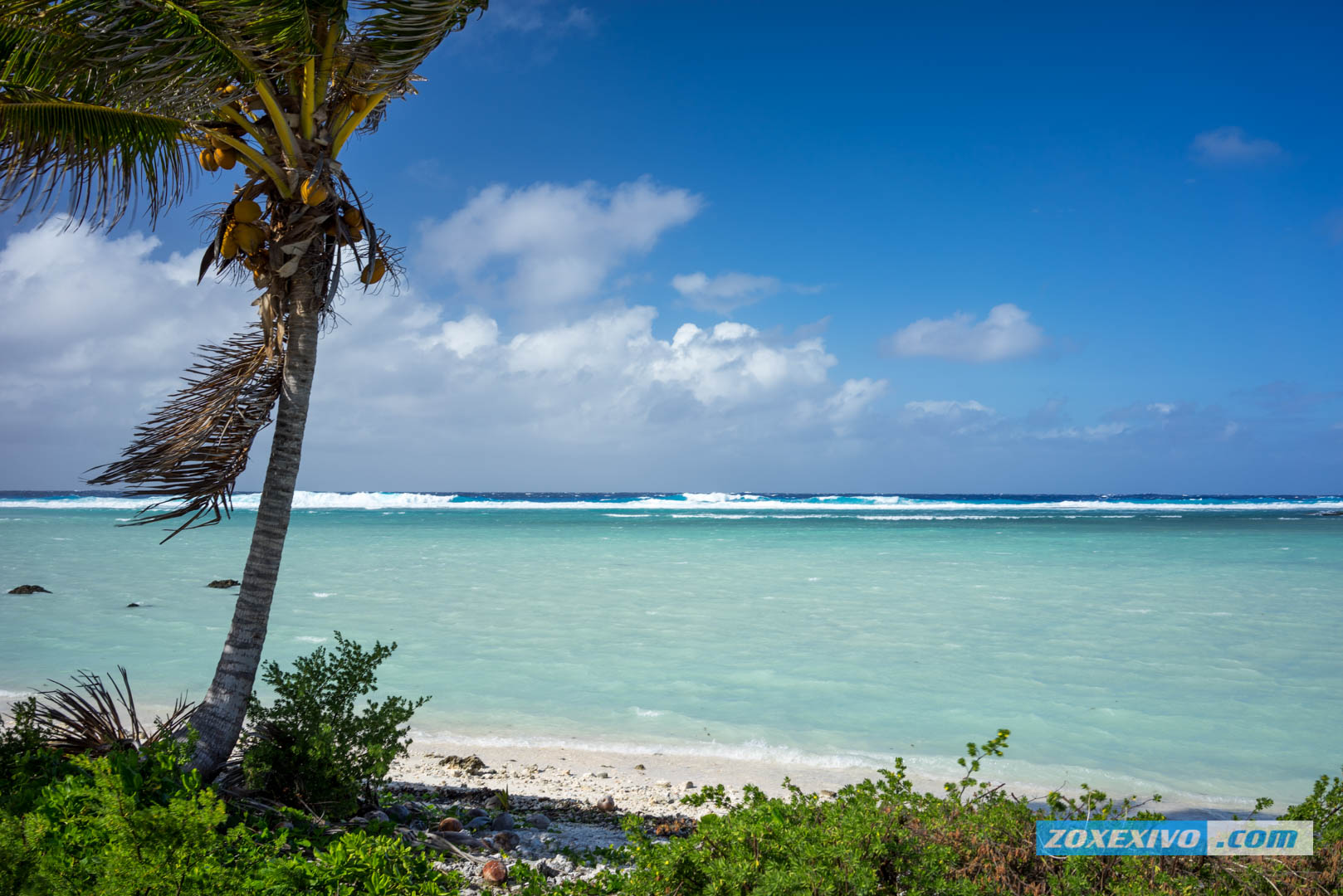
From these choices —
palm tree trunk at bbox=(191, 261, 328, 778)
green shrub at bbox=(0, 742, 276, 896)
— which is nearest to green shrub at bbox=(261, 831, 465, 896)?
Result: green shrub at bbox=(0, 742, 276, 896)

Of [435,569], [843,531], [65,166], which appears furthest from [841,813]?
[843,531]

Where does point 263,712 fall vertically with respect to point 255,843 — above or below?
above

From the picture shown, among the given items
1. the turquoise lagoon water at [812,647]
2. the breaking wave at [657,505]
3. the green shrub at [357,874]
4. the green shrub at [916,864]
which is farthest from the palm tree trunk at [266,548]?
the breaking wave at [657,505]

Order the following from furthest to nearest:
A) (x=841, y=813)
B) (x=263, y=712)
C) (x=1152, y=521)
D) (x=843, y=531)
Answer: (x=1152, y=521)
(x=843, y=531)
(x=263, y=712)
(x=841, y=813)

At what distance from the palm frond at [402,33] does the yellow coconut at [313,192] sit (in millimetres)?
721

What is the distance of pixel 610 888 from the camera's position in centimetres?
326

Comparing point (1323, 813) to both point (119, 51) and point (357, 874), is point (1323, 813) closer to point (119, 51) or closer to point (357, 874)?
point (357, 874)

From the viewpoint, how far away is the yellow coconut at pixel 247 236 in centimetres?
422

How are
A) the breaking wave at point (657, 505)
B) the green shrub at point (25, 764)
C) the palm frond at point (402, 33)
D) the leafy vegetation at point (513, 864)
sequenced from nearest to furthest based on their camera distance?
1. the leafy vegetation at point (513, 864)
2. the green shrub at point (25, 764)
3. the palm frond at point (402, 33)
4. the breaking wave at point (657, 505)

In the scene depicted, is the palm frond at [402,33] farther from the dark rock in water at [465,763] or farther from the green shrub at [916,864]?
the dark rock in water at [465,763]

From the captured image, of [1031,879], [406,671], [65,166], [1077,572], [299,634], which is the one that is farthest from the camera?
[1077,572]

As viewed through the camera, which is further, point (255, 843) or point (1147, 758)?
point (1147, 758)

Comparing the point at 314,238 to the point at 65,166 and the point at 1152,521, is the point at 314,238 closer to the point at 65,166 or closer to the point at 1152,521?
the point at 65,166

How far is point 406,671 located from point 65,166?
670cm
